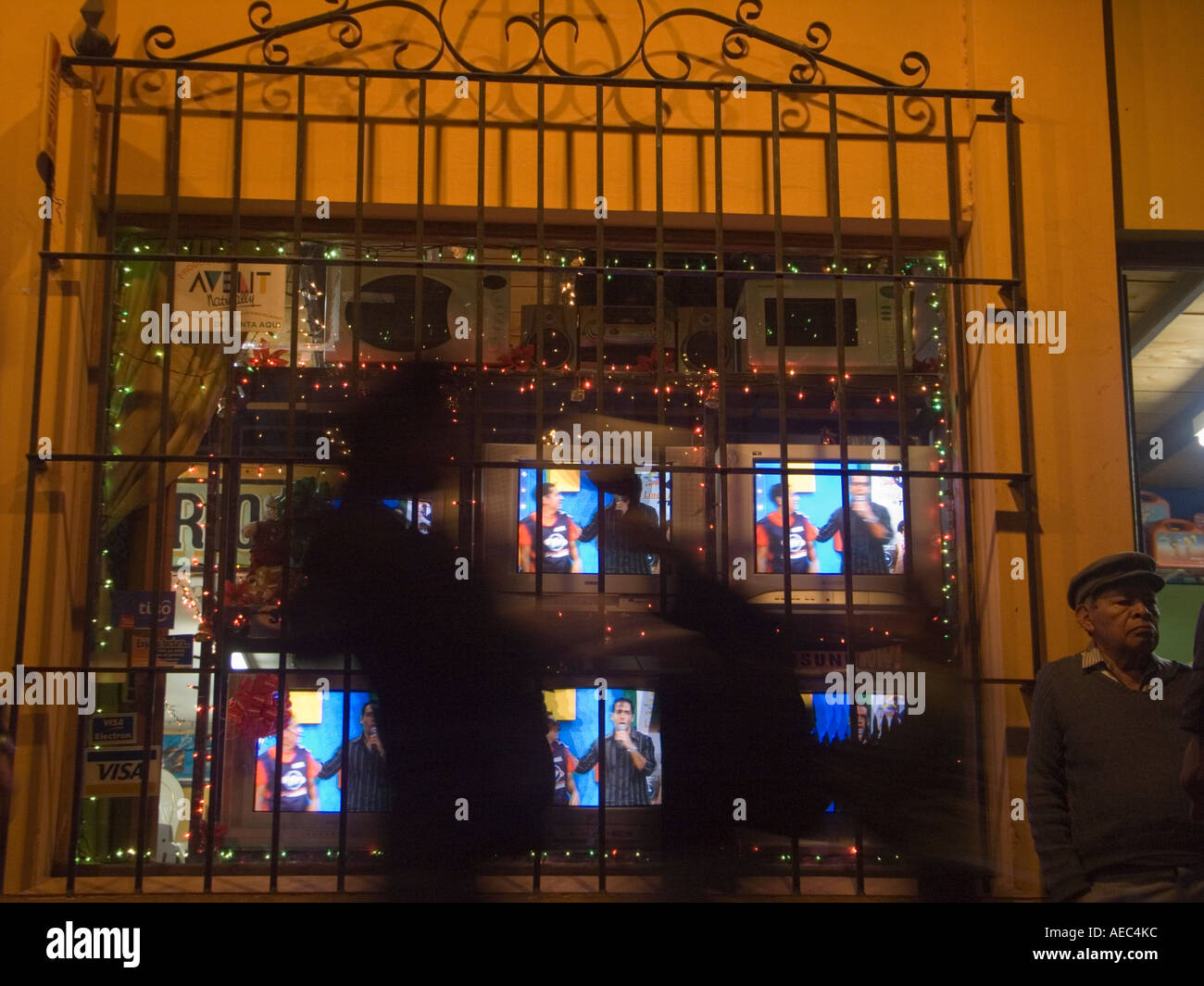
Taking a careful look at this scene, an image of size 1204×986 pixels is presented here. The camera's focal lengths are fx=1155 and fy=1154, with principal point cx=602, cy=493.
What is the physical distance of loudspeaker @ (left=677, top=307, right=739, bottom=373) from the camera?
12.0 ft

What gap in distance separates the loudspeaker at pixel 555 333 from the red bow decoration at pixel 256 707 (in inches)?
50.1

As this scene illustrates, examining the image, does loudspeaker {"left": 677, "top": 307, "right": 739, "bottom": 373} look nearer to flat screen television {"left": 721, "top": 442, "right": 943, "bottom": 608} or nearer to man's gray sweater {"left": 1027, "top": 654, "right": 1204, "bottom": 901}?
flat screen television {"left": 721, "top": 442, "right": 943, "bottom": 608}

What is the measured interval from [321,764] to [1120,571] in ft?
7.33

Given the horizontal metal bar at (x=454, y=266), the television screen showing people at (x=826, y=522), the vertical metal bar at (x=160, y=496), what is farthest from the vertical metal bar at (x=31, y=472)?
the television screen showing people at (x=826, y=522)

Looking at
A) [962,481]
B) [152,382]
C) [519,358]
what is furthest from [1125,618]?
[152,382]

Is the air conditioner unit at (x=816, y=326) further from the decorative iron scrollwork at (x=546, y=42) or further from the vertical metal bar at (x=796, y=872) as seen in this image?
the vertical metal bar at (x=796, y=872)

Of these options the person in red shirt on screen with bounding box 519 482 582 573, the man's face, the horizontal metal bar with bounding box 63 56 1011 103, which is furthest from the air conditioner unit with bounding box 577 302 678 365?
the man's face

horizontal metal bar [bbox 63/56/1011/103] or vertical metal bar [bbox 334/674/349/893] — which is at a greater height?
horizontal metal bar [bbox 63/56/1011/103]

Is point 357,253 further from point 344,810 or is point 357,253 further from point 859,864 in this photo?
point 859,864

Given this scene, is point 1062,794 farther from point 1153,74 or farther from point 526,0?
point 526,0

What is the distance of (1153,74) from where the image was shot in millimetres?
3723

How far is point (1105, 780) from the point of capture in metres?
2.83

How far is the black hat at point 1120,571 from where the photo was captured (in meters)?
2.95
